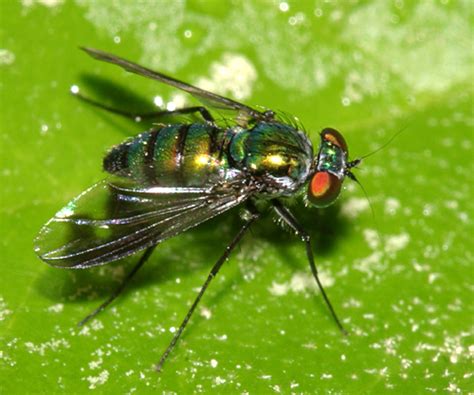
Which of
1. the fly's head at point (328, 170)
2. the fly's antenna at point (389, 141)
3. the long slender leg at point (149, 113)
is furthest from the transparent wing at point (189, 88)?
the fly's antenna at point (389, 141)

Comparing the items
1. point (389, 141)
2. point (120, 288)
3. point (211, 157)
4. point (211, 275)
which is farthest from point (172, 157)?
point (389, 141)

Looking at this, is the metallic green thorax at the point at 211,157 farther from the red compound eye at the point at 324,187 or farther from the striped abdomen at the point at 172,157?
the red compound eye at the point at 324,187

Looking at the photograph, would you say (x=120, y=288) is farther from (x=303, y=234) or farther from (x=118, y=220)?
(x=303, y=234)

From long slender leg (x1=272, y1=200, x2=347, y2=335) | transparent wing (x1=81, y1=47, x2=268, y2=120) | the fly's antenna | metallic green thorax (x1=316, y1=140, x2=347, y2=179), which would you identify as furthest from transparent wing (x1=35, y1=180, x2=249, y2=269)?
the fly's antenna

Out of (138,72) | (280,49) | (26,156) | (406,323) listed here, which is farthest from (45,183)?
(406,323)

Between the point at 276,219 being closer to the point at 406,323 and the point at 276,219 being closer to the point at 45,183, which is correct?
the point at 406,323
